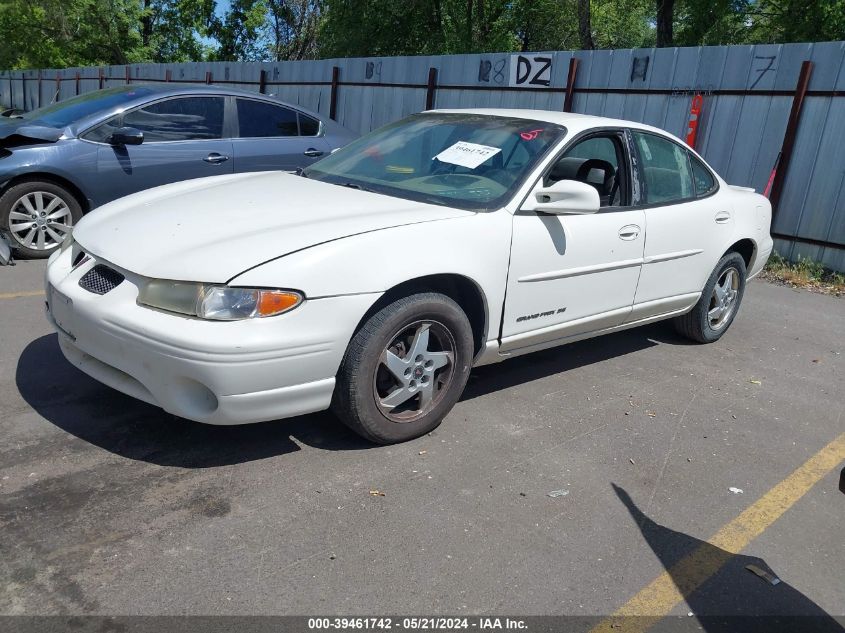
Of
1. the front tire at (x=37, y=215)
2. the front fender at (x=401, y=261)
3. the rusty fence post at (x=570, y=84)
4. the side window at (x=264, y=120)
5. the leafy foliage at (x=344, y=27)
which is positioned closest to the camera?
the front fender at (x=401, y=261)

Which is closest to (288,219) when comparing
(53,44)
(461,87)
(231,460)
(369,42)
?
(231,460)

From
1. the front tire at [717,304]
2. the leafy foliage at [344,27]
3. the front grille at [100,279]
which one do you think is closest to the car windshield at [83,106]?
the front grille at [100,279]

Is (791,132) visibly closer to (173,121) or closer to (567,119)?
(567,119)

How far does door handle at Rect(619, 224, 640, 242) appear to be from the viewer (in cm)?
439

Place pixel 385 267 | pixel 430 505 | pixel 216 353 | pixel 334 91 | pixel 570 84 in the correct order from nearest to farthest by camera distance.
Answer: pixel 216 353 < pixel 430 505 < pixel 385 267 < pixel 570 84 < pixel 334 91

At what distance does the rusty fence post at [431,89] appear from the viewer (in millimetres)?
12148

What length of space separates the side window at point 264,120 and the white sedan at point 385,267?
2.82 m

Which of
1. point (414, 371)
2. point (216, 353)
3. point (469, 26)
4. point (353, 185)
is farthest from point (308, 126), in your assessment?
point (469, 26)

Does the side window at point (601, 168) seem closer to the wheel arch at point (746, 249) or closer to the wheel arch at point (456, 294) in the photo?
the wheel arch at point (456, 294)

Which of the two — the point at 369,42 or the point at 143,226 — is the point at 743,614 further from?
the point at 369,42

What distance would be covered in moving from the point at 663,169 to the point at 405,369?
8.20 ft

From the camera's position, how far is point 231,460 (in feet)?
10.9

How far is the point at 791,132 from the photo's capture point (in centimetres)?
836

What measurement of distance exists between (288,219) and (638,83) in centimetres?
750
